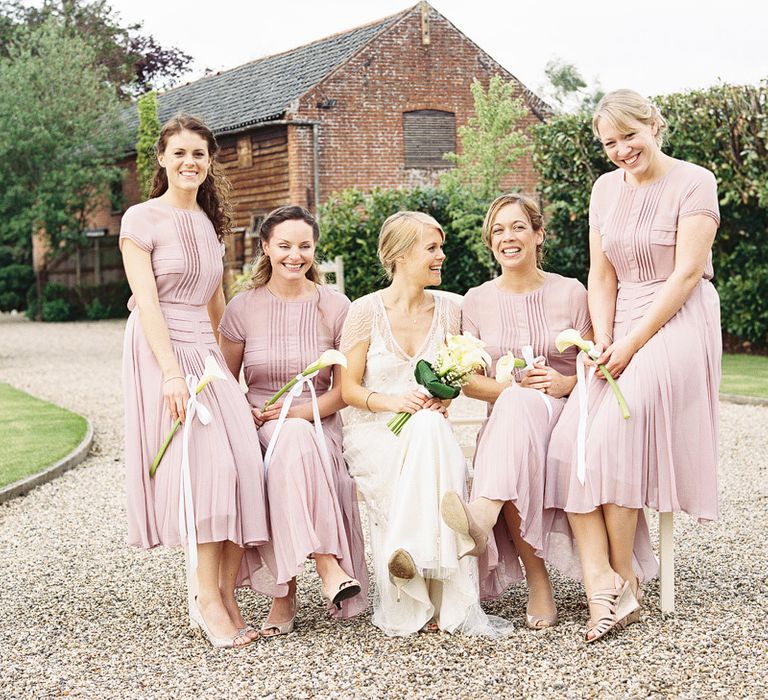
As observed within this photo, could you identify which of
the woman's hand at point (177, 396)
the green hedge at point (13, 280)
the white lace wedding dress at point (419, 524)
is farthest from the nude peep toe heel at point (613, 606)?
the green hedge at point (13, 280)

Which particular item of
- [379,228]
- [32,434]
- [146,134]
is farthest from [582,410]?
[146,134]

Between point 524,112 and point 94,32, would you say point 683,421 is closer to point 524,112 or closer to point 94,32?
point 524,112

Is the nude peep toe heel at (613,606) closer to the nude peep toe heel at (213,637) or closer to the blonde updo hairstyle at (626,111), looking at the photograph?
the nude peep toe heel at (213,637)

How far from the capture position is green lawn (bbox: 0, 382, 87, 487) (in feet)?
27.4

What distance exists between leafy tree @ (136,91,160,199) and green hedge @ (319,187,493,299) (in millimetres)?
12735

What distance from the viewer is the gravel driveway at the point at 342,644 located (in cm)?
356

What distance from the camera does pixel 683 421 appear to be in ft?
13.7

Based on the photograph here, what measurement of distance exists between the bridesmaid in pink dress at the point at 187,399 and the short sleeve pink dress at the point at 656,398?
120 centimetres

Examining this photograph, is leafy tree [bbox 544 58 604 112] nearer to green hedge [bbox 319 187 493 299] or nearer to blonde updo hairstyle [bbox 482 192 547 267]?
green hedge [bbox 319 187 493 299]

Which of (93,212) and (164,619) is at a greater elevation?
(93,212)

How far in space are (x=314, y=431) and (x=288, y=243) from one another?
817 mm

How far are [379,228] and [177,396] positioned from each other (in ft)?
40.6

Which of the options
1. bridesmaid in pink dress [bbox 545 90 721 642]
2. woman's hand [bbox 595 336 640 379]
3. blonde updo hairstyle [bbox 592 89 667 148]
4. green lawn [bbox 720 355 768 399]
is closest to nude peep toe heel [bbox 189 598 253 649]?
bridesmaid in pink dress [bbox 545 90 721 642]

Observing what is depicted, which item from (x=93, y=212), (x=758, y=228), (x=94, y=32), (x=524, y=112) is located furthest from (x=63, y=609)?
(x=94, y=32)
